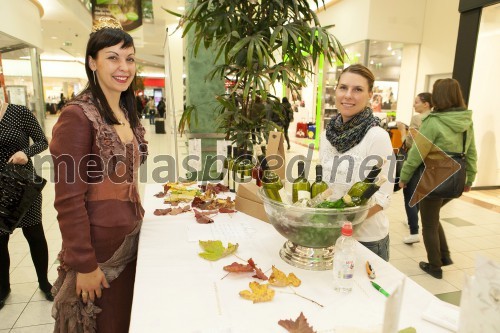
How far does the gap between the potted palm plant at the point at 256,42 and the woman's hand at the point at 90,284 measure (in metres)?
1.51

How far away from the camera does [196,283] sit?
1178 mm

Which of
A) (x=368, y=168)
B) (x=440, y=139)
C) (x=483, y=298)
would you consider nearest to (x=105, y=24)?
(x=368, y=168)

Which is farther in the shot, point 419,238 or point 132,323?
point 419,238

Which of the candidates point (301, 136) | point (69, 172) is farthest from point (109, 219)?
point (301, 136)

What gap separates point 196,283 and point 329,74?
32.5 ft

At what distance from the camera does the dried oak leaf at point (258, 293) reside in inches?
42.4

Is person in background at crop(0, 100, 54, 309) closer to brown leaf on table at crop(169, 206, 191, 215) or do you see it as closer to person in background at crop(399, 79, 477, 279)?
brown leaf on table at crop(169, 206, 191, 215)

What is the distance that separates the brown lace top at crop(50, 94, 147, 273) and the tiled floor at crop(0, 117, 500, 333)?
1.36 m

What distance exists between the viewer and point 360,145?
1.67 meters

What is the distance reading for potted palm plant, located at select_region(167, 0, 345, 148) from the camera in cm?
239

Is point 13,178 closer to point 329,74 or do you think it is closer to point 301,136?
point 329,74

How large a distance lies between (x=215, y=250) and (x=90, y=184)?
21.8 inches

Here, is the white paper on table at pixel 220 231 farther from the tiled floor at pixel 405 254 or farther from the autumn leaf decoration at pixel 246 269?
the tiled floor at pixel 405 254

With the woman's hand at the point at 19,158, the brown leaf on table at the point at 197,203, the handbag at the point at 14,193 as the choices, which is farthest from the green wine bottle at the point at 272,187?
the woman's hand at the point at 19,158
